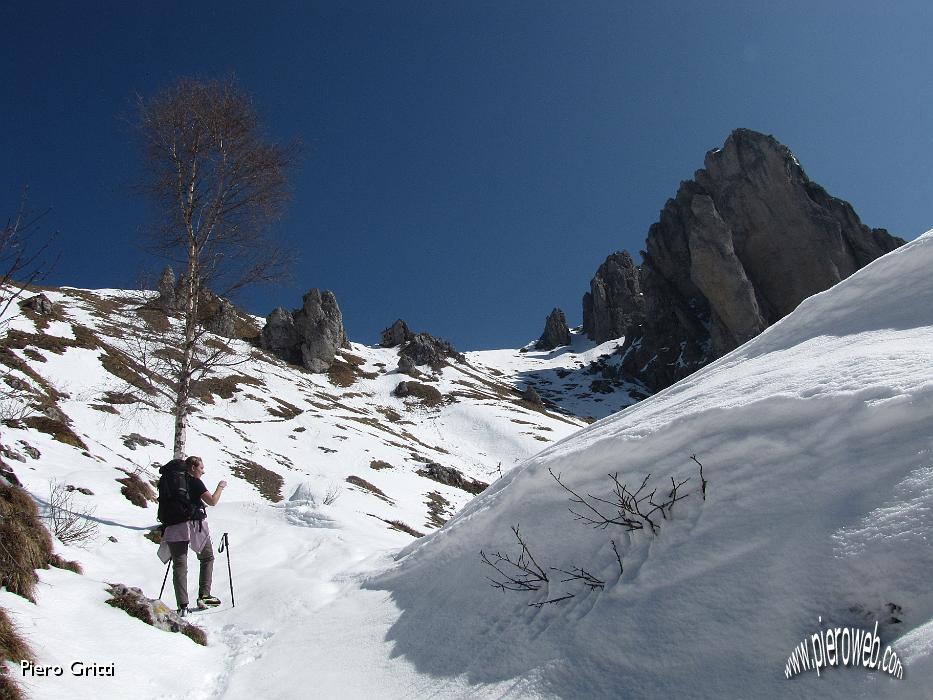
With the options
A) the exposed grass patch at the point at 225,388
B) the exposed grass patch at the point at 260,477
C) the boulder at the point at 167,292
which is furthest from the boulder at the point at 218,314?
the exposed grass patch at the point at 225,388

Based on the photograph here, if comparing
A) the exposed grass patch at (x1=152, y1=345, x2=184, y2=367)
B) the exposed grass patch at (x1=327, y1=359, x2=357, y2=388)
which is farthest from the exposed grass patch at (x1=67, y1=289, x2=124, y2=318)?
the exposed grass patch at (x1=152, y1=345, x2=184, y2=367)

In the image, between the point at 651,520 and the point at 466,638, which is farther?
the point at 466,638

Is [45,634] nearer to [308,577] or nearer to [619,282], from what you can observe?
[308,577]

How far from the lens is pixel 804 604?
7.74ft

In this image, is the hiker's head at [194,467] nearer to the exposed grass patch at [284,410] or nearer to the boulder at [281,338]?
the exposed grass patch at [284,410]

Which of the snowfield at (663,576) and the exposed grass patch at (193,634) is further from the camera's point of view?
the exposed grass patch at (193,634)

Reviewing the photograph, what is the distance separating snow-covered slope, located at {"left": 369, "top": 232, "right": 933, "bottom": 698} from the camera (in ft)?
7.38

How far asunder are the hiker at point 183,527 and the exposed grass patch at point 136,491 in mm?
5958

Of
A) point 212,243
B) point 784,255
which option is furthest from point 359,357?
point 212,243

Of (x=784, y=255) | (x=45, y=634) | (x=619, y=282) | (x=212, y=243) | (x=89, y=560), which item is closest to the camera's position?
(x=45, y=634)

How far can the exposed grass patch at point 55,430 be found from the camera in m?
13.0

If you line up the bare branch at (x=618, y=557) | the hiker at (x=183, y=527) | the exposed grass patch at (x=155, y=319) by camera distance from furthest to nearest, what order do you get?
the exposed grass patch at (x=155, y=319)
the hiker at (x=183, y=527)
the bare branch at (x=618, y=557)

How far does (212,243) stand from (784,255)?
76109 mm

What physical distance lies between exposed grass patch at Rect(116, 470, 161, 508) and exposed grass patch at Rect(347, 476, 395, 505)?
1103 cm
